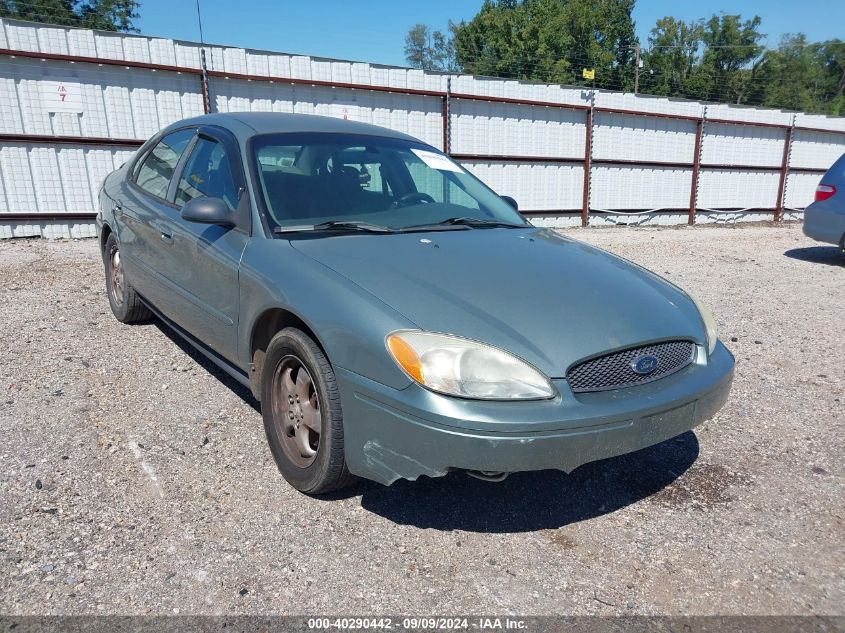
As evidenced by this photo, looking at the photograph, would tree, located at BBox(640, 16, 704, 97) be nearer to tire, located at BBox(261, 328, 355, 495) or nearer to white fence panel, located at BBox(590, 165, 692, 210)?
white fence panel, located at BBox(590, 165, 692, 210)

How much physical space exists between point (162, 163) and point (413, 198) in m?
1.88

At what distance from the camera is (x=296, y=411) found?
2766 millimetres

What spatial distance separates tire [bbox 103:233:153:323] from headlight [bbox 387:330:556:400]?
3.29m

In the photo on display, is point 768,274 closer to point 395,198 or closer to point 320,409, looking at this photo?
point 395,198

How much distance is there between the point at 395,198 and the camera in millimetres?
3494

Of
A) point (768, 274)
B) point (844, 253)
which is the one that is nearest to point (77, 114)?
point (768, 274)

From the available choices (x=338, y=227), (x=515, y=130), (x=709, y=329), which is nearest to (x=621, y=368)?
(x=709, y=329)

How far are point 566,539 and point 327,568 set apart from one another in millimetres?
972

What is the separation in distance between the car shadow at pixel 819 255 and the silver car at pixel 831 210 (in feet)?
1.96

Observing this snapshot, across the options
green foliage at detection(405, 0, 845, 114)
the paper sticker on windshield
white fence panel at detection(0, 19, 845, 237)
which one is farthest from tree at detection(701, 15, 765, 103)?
the paper sticker on windshield

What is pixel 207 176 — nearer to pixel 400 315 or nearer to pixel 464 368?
pixel 400 315

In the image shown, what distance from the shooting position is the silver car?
8.95 m

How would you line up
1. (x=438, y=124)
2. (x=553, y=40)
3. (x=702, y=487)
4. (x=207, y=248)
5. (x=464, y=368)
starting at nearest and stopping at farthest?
(x=464, y=368)
(x=702, y=487)
(x=207, y=248)
(x=438, y=124)
(x=553, y=40)

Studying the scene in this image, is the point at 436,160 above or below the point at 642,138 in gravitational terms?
above
